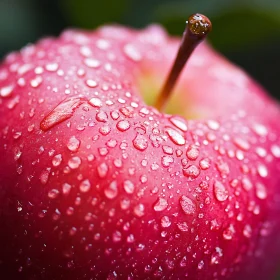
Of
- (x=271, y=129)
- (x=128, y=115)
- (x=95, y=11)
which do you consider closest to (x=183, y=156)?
(x=128, y=115)

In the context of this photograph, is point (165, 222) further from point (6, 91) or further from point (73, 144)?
point (6, 91)

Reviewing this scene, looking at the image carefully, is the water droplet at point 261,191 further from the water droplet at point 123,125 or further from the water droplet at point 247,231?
the water droplet at point 123,125

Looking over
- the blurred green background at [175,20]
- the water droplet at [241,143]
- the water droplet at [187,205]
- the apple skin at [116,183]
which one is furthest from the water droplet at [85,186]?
the blurred green background at [175,20]

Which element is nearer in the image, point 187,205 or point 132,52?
point 187,205

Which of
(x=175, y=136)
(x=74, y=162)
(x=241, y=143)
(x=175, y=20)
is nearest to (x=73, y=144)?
(x=74, y=162)

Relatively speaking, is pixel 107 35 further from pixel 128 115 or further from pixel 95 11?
pixel 95 11

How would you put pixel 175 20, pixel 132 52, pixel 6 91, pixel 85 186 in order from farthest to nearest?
pixel 175 20
pixel 132 52
pixel 6 91
pixel 85 186

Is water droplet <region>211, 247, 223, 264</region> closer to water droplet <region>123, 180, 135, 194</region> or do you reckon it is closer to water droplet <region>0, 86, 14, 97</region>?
water droplet <region>123, 180, 135, 194</region>

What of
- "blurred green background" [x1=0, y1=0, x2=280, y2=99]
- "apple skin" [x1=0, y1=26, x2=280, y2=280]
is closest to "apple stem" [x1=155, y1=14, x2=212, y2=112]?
"apple skin" [x1=0, y1=26, x2=280, y2=280]
